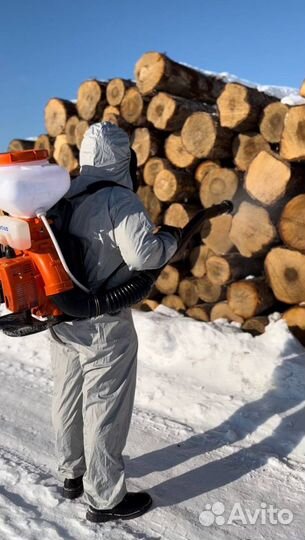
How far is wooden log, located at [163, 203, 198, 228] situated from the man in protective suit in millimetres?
2407

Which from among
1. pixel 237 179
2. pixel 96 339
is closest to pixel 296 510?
pixel 96 339

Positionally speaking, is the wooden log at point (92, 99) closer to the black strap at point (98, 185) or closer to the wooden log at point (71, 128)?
the wooden log at point (71, 128)

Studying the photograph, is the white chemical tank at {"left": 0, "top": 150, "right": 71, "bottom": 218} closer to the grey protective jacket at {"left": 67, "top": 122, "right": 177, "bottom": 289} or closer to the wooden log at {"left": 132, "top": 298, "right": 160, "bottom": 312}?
the grey protective jacket at {"left": 67, "top": 122, "right": 177, "bottom": 289}

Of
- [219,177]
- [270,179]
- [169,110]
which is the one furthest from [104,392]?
[169,110]

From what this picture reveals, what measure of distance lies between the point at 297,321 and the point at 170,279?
1438 millimetres

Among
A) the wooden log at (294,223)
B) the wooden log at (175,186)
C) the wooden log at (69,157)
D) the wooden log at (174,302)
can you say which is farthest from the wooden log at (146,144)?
the wooden log at (294,223)

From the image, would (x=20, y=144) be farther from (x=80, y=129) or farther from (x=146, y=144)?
(x=146, y=144)

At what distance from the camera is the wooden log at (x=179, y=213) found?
4648mm

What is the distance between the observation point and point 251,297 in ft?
13.5

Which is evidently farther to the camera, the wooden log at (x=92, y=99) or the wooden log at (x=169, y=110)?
the wooden log at (x=92, y=99)

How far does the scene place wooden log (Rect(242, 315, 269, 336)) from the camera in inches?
160

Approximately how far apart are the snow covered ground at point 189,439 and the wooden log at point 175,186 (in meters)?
1.09

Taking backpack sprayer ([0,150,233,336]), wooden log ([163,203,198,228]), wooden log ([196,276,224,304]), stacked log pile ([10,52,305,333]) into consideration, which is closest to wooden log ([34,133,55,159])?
stacked log pile ([10,52,305,333])

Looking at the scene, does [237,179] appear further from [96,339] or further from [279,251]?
[96,339]
